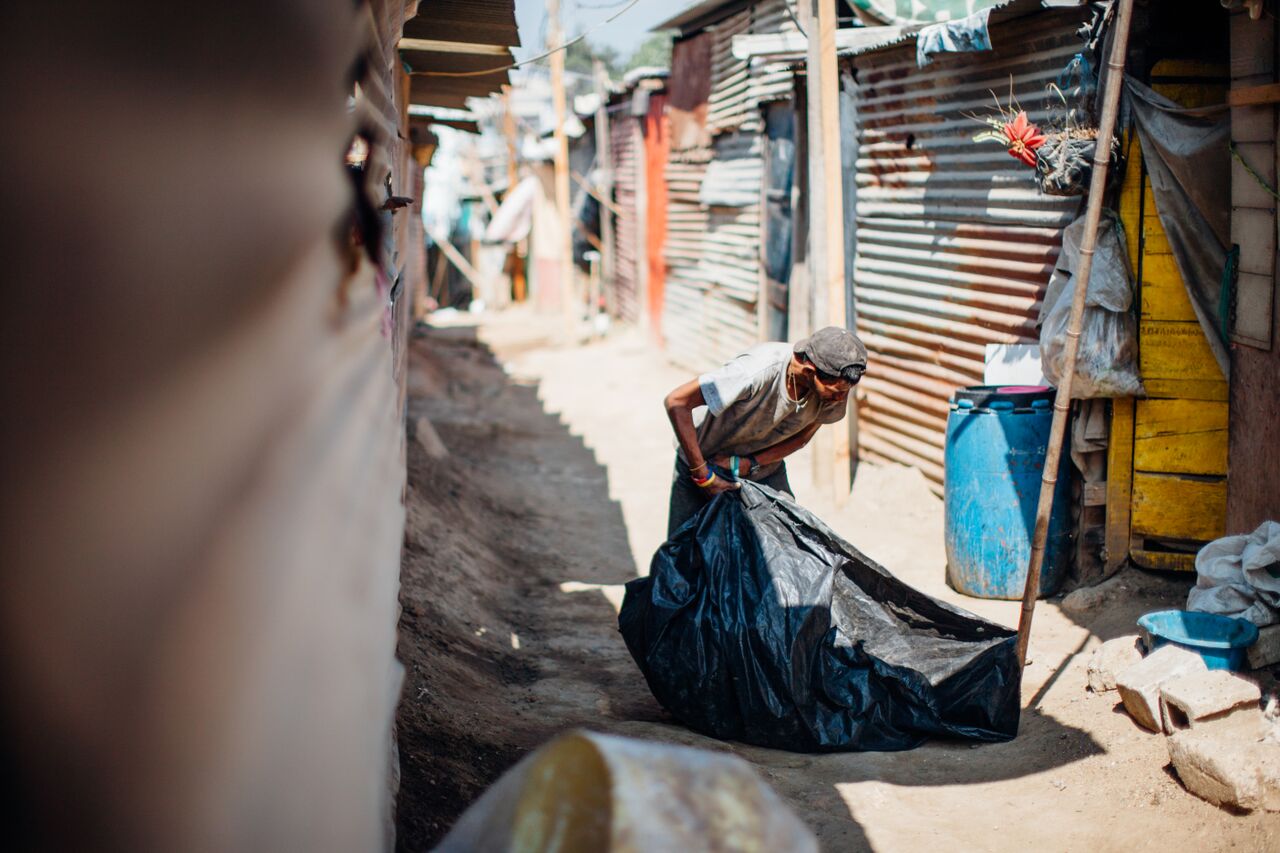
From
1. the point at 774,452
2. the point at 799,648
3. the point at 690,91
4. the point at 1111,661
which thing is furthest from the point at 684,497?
the point at 690,91

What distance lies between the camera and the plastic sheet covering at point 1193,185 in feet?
17.1

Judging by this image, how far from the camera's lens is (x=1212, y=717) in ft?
13.0

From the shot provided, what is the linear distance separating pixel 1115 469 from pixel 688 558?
8.58 ft

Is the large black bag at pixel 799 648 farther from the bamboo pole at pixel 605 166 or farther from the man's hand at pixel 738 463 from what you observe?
the bamboo pole at pixel 605 166

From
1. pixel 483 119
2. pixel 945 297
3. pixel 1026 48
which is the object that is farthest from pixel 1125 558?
pixel 483 119

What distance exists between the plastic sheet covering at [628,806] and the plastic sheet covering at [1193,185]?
445 cm

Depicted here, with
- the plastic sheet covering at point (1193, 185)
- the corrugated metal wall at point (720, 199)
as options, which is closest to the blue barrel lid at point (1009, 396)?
the plastic sheet covering at point (1193, 185)

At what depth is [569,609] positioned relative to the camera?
21.1ft

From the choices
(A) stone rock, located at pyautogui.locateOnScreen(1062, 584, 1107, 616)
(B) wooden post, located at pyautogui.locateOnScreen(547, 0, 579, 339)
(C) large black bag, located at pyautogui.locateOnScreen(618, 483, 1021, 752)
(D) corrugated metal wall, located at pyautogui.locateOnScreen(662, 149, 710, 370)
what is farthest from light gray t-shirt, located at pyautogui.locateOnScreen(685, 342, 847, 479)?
(B) wooden post, located at pyautogui.locateOnScreen(547, 0, 579, 339)

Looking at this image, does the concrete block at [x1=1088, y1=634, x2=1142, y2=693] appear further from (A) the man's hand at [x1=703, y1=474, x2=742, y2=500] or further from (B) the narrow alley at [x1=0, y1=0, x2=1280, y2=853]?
(A) the man's hand at [x1=703, y1=474, x2=742, y2=500]

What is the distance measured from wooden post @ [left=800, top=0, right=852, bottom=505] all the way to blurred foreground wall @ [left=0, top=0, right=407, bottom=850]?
660cm

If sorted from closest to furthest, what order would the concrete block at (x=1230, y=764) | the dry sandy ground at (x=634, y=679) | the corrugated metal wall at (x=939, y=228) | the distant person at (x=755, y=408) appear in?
the concrete block at (x=1230, y=764) < the dry sandy ground at (x=634, y=679) < the distant person at (x=755, y=408) < the corrugated metal wall at (x=939, y=228)

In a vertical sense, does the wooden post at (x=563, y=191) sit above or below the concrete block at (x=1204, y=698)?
above

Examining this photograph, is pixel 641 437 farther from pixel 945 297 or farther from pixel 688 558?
pixel 688 558
